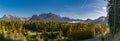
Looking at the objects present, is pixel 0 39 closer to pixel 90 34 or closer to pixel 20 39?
pixel 20 39

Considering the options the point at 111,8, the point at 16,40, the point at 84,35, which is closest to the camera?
the point at 111,8

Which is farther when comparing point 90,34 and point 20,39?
point 90,34

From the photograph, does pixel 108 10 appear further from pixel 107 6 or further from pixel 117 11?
pixel 117 11

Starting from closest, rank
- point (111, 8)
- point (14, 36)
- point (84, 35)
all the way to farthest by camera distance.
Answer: point (111, 8) → point (14, 36) → point (84, 35)

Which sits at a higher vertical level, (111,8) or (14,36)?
(111,8)

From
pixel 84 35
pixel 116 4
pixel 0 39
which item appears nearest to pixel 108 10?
pixel 116 4

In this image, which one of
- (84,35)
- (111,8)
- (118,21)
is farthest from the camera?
(84,35)

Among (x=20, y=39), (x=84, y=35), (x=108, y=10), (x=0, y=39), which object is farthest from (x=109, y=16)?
(x=84, y=35)

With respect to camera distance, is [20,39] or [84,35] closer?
[20,39]

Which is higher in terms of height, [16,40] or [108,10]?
[108,10]
